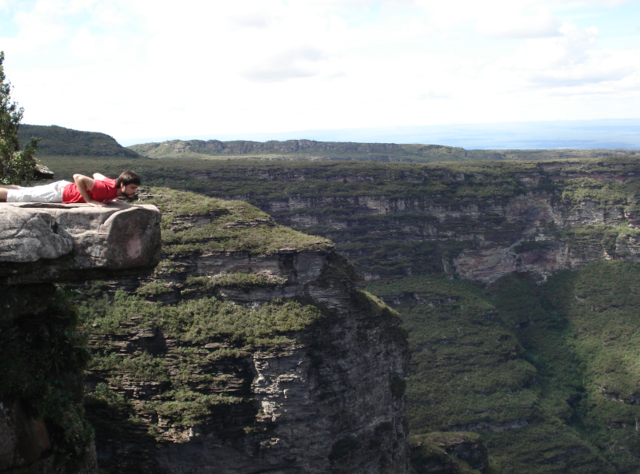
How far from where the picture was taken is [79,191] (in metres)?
12.7

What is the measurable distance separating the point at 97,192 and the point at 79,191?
1.24ft

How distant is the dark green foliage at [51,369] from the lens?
1166 centimetres

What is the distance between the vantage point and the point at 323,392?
40.0 meters

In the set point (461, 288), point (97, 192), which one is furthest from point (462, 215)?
point (97, 192)

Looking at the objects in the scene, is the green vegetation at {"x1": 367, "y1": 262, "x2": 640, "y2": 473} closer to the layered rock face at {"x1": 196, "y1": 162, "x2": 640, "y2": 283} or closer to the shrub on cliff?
the layered rock face at {"x1": 196, "y1": 162, "x2": 640, "y2": 283}

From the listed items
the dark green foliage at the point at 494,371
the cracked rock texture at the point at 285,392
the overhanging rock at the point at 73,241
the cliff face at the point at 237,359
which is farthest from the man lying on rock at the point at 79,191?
the dark green foliage at the point at 494,371

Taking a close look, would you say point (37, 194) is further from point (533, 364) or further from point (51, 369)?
point (533, 364)

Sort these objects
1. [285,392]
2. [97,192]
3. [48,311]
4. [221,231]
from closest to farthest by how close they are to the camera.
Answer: [97,192] < [48,311] < [285,392] < [221,231]

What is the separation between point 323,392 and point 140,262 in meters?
29.5

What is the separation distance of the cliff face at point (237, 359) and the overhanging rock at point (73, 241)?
2556 cm

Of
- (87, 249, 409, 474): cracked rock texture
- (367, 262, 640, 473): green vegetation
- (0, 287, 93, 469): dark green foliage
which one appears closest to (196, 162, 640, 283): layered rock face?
(367, 262, 640, 473): green vegetation

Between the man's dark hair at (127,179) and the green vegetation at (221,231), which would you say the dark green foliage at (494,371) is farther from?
the man's dark hair at (127,179)

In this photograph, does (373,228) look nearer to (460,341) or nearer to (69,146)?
(460,341)

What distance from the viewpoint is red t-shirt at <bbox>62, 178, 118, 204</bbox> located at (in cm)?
1282
